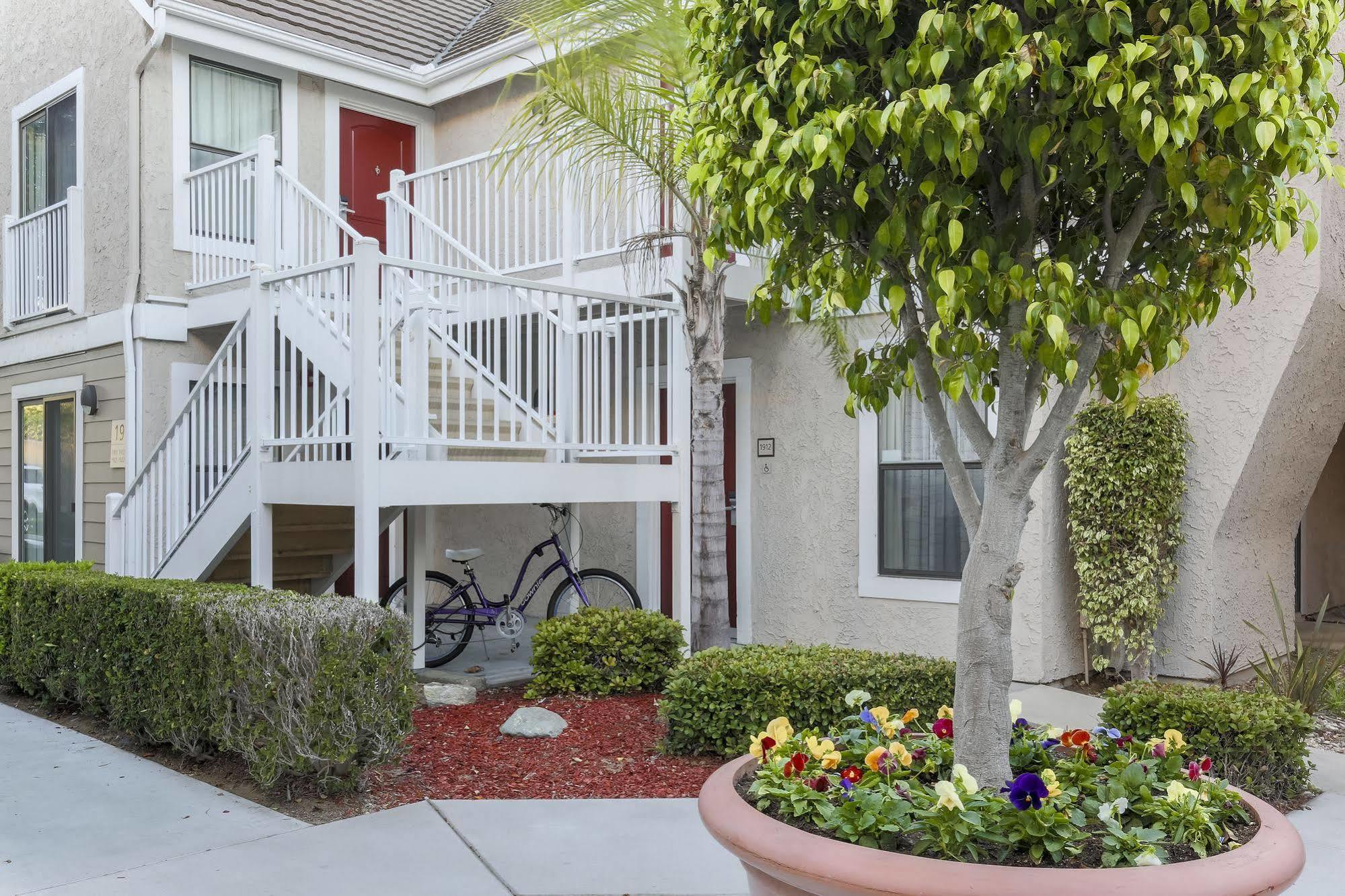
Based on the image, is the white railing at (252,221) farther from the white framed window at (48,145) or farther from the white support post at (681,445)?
the white support post at (681,445)

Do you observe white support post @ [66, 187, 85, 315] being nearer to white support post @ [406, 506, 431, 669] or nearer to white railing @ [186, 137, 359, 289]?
white railing @ [186, 137, 359, 289]

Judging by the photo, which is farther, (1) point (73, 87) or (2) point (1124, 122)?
(1) point (73, 87)

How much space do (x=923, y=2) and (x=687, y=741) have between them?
3747 mm

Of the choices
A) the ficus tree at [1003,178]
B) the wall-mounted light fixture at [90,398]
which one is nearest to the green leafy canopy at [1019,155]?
the ficus tree at [1003,178]

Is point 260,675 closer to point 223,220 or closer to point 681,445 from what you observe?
point 681,445

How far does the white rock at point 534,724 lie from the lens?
5910 mm

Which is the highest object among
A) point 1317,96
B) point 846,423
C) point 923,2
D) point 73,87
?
point 73,87

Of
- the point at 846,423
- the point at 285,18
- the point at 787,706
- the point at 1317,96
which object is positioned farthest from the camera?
the point at 285,18

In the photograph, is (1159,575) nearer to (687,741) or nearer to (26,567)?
(687,741)

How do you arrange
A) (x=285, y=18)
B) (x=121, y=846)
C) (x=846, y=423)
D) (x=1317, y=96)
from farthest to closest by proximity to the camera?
(x=285, y=18) → (x=846, y=423) → (x=121, y=846) → (x=1317, y=96)

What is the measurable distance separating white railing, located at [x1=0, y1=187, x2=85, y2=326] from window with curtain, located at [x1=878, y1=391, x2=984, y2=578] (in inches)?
282

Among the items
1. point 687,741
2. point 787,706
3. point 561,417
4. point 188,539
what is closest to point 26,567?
point 188,539

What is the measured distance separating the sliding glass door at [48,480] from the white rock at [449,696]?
5.26m

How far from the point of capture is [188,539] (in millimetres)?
→ 7582
